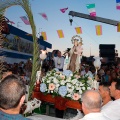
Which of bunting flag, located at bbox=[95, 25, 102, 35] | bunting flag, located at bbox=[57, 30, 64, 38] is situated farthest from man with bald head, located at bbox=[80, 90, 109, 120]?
bunting flag, located at bbox=[57, 30, 64, 38]

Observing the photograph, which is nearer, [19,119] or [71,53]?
[19,119]

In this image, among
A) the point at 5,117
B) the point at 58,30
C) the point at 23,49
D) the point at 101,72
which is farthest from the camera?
the point at 23,49

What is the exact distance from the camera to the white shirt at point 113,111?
138 inches

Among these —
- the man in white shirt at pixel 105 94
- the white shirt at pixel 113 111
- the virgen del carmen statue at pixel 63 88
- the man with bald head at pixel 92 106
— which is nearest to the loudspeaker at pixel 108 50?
the man in white shirt at pixel 105 94

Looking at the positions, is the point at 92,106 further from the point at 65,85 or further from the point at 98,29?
the point at 98,29

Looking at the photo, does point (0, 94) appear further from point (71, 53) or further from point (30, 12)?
point (71, 53)

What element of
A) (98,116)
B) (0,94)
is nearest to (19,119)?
(0,94)

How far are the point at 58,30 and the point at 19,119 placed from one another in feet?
38.6

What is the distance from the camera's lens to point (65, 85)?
4.62 meters

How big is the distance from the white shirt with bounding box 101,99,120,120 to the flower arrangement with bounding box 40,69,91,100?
934 millimetres

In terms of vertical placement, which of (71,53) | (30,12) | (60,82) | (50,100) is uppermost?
(30,12)

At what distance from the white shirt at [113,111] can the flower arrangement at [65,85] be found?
0.93 metres

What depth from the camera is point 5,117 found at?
175cm

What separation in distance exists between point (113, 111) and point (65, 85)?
127 cm
